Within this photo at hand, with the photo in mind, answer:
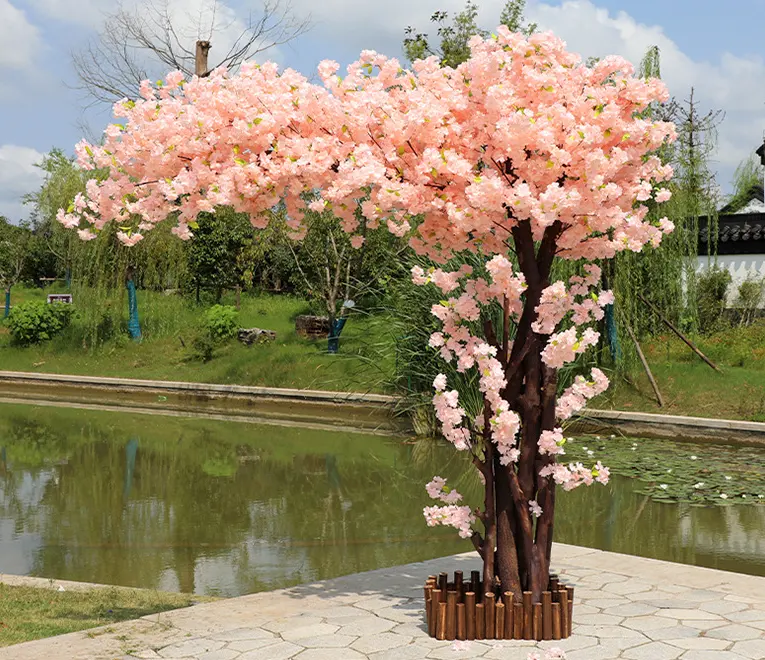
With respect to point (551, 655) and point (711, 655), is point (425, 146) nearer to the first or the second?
point (551, 655)

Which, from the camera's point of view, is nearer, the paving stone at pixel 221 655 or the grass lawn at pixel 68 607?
the paving stone at pixel 221 655

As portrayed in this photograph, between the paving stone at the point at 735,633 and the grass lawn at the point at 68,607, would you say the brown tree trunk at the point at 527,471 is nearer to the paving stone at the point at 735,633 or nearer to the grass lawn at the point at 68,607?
the paving stone at the point at 735,633

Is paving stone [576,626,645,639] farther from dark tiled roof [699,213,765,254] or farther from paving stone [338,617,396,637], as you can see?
dark tiled roof [699,213,765,254]

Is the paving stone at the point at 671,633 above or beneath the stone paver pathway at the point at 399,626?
above

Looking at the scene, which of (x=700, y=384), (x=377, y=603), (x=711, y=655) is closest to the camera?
(x=711, y=655)

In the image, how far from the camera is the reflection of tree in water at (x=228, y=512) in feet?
27.1

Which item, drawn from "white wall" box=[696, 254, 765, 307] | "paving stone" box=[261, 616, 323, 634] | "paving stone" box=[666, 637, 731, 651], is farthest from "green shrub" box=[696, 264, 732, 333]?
"paving stone" box=[261, 616, 323, 634]

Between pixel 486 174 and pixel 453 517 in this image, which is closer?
pixel 486 174

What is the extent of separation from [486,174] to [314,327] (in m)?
20.2

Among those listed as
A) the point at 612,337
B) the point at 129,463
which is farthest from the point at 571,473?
the point at 612,337

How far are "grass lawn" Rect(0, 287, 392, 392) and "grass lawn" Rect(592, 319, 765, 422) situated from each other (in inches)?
186

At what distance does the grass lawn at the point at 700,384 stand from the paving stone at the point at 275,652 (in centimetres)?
1233

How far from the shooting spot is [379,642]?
5332 mm

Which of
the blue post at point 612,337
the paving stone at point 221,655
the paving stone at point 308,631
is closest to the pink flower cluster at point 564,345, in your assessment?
the paving stone at point 308,631
